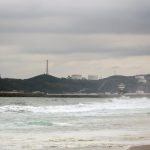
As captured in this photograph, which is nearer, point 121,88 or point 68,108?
point 68,108

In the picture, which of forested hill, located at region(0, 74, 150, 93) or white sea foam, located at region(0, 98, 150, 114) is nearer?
white sea foam, located at region(0, 98, 150, 114)

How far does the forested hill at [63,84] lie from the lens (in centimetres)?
14059

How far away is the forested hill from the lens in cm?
14059

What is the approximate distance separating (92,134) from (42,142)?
3.46m

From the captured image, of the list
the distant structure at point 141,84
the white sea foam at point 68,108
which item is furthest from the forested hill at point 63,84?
the white sea foam at point 68,108

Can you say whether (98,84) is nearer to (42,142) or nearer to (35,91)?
(35,91)

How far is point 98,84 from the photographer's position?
169 m

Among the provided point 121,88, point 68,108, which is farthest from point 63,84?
point 68,108

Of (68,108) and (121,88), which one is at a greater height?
(121,88)

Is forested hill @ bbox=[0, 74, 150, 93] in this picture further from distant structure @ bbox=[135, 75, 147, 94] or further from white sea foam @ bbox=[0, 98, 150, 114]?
white sea foam @ bbox=[0, 98, 150, 114]

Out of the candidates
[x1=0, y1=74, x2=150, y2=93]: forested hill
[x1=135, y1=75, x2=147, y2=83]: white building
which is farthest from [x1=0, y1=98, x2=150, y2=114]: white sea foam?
[x1=135, y1=75, x2=147, y2=83]: white building

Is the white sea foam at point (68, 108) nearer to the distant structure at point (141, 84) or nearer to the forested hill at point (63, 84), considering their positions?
the forested hill at point (63, 84)

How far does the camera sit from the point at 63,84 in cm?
15788

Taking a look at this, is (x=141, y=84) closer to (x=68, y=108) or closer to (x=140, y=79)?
(x=140, y=79)
